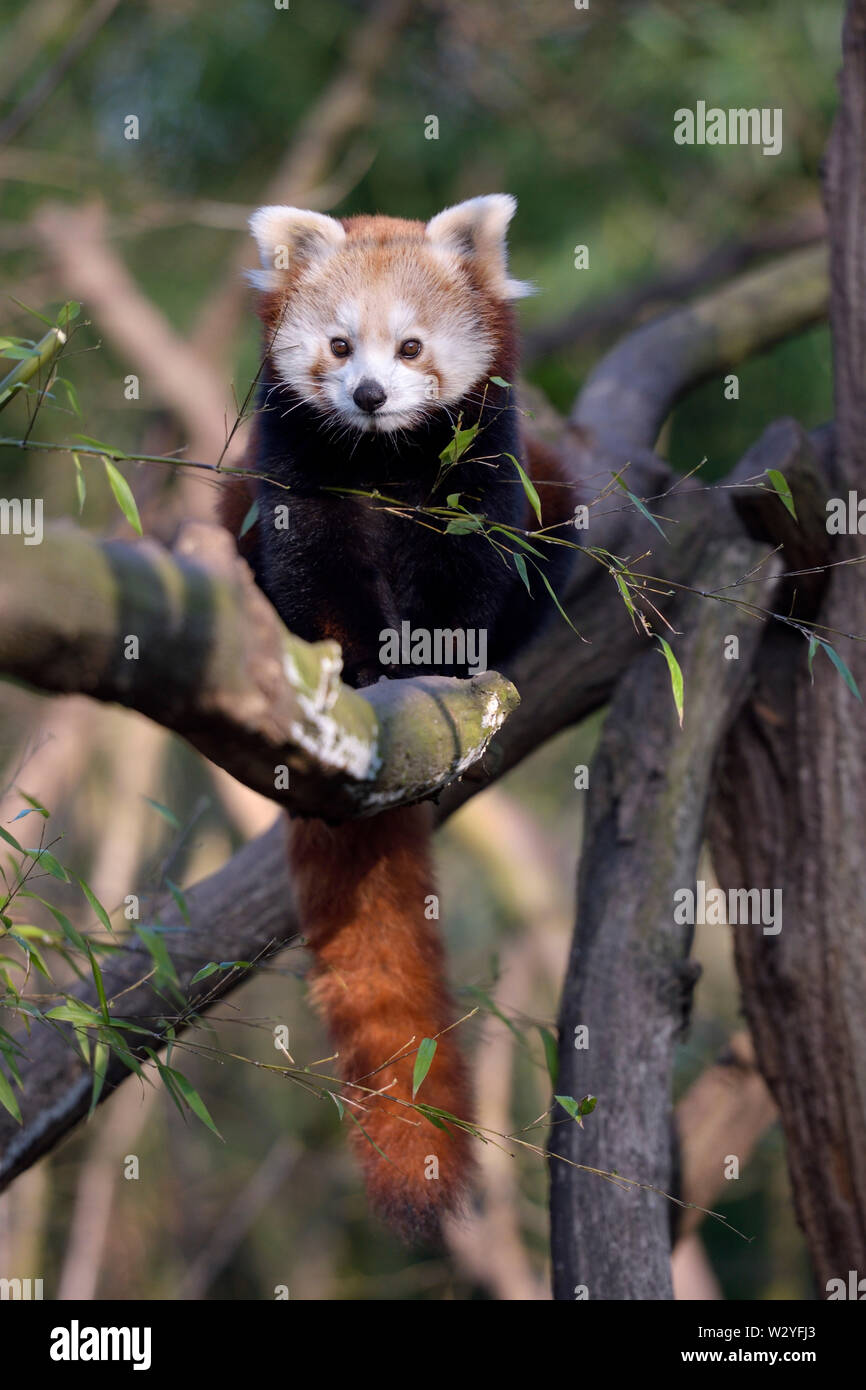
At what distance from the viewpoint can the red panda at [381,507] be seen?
2.49 metres

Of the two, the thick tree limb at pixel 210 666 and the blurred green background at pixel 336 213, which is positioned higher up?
the blurred green background at pixel 336 213

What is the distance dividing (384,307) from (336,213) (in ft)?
15.7

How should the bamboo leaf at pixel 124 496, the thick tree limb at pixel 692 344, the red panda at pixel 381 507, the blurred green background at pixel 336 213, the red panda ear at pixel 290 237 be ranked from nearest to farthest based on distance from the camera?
the bamboo leaf at pixel 124 496
the red panda at pixel 381 507
the red panda ear at pixel 290 237
the thick tree limb at pixel 692 344
the blurred green background at pixel 336 213

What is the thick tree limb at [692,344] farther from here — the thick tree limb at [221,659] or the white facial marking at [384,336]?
the white facial marking at [384,336]

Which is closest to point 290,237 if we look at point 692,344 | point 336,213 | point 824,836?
point 824,836

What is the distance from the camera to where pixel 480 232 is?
9.00ft

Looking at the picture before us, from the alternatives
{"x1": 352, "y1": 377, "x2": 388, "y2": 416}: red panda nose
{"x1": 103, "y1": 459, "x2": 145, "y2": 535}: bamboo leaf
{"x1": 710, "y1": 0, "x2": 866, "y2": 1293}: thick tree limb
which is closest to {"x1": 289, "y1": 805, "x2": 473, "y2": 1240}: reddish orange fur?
{"x1": 352, "y1": 377, "x2": 388, "y2": 416}: red panda nose

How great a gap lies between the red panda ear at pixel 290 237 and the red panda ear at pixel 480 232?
22 centimetres

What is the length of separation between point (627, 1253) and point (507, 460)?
176 cm

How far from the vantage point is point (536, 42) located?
7.37m

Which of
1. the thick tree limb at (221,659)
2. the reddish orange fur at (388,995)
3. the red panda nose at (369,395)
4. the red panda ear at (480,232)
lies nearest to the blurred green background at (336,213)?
the thick tree limb at (221,659)

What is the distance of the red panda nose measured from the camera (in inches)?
95.7

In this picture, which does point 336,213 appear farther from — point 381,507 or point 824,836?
point 381,507

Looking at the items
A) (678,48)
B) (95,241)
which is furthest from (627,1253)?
(678,48)
